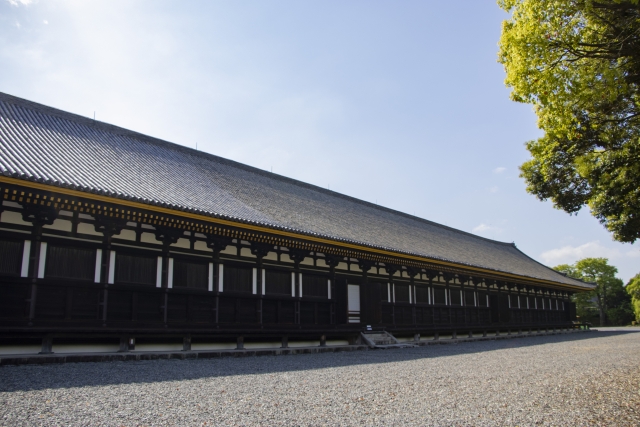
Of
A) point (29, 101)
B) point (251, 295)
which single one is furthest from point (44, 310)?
point (29, 101)

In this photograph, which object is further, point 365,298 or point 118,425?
point 365,298

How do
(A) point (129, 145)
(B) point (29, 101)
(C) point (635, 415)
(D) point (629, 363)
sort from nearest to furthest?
(C) point (635, 415), (D) point (629, 363), (B) point (29, 101), (A) point (129, 145)

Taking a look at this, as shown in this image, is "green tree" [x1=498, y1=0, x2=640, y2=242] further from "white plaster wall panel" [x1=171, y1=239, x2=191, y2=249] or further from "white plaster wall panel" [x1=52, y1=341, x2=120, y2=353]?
"white plaster wall panel" [x1=52, y1=341, x2=120, y2=353]

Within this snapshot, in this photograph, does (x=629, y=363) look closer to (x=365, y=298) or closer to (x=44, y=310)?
(x=365, y=298)

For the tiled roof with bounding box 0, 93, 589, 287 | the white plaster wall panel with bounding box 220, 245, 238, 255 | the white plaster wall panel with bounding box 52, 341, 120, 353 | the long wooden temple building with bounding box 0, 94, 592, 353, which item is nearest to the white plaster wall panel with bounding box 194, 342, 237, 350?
the long wooden temple building with bounding box 0, 94, 592, 353

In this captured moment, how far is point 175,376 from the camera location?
876cm

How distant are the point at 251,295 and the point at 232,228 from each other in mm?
2469

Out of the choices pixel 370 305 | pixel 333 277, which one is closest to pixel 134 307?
pixel 333 277

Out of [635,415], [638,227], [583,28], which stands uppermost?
[583,28]

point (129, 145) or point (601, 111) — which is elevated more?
point (129, 145)

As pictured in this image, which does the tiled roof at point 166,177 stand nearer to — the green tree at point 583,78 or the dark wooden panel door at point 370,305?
the dark wooden panel door at point 370,305

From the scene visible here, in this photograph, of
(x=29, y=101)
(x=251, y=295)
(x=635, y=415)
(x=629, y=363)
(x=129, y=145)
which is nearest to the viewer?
(x=635, y=415)

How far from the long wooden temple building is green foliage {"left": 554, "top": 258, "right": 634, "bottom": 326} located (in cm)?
4392

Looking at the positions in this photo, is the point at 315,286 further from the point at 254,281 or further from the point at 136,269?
the point at 136,269
